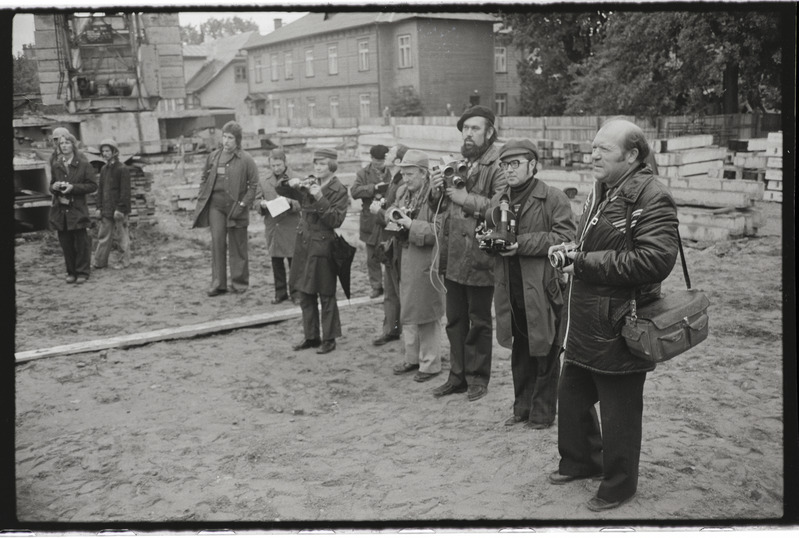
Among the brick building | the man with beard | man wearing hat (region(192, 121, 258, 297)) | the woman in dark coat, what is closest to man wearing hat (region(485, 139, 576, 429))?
the man with beard

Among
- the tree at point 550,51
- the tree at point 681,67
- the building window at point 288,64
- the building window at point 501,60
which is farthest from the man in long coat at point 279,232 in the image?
the building window at point 501,60

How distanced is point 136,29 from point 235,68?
102 ft

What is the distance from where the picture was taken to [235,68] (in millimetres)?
47375

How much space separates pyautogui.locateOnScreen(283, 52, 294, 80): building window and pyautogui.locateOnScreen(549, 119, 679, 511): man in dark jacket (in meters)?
29.4

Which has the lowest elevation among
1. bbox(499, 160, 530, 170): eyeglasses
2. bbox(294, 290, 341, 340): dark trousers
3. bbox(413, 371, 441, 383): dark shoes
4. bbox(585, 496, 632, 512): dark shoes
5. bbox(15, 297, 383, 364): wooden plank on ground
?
bbox(413, 371, 441, 383): dark shoes

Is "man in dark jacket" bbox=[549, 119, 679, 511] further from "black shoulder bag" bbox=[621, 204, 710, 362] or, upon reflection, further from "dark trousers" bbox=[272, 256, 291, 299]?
"dark trousers" bbox=[272, 256, 291, 299]

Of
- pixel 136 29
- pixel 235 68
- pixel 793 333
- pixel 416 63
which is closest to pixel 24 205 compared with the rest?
pixel 136 29

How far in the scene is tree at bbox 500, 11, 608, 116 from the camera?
24.2m

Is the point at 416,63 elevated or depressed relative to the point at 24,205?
elevated

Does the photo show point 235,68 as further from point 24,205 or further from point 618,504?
point 618,504

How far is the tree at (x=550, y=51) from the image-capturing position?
24.2m

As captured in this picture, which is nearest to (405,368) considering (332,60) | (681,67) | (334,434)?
(334,434)

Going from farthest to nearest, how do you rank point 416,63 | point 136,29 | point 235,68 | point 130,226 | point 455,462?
point 235,68 < point 416,63 < point 136,29 < point 130,226 < point 455,462

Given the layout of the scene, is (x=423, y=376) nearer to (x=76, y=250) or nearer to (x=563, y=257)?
(x=563, y=257)
